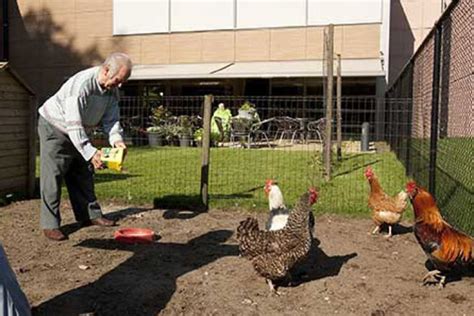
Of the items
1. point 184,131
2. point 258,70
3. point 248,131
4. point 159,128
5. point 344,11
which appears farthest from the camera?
point 344,11

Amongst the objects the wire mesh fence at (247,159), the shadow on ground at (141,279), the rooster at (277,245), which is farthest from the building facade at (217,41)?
the rooster at (277,245)

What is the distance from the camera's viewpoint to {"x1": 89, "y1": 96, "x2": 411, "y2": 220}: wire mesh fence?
8055mm

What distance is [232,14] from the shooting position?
23.0 meters

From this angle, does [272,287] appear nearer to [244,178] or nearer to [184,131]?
[244,178]

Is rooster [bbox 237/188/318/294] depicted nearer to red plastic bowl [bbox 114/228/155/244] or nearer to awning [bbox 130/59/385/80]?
red plastic bowl [bbox 114/228/155/244]

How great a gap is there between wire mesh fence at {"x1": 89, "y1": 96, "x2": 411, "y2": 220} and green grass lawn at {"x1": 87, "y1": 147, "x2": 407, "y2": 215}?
0.05 feet

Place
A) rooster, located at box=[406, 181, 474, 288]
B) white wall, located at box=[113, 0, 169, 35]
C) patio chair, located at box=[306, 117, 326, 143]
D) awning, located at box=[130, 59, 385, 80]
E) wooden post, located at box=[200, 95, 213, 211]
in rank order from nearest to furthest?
rooster, located at box=[406, 181, 474, 288], wooden post, located at box=[200, 95, 213, 211], patio chair, located at box=[306, 117, 326, 143], awning, located at box=[130, 59, 385, 80], white wall, located at box=[113, 0, 169, 35]

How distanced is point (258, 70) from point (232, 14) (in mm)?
3433

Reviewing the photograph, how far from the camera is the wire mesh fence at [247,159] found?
8055mm

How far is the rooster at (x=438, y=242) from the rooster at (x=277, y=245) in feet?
2.94

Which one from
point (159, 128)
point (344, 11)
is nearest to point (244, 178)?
point (159, 128)

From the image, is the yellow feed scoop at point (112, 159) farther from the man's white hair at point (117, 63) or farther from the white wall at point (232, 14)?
the white wall at point (232, 14)

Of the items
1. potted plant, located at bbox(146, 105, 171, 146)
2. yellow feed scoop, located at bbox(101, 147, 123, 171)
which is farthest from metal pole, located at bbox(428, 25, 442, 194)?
potted plant, located at bbox(146, 105, 171, 146)

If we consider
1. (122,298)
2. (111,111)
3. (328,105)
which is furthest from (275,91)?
(122,298)
